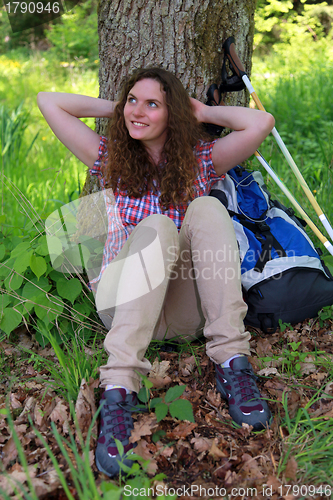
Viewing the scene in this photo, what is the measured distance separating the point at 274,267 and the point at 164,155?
2.80 feet

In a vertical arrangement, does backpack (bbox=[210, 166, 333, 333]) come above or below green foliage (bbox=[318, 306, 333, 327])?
above

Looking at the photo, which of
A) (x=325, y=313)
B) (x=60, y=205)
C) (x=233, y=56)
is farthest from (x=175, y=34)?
(x=325, y=313)

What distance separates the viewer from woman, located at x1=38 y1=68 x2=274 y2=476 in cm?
166

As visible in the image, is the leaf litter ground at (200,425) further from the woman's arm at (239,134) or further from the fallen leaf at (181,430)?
the woman's arm at (239,134)

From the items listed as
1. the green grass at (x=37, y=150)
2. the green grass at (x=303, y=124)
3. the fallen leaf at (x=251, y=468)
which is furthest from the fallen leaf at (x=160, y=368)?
the green grass at (x=303, y=124)

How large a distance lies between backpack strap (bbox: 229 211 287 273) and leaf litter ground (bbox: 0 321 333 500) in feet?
1.46

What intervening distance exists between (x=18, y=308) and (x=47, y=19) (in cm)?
1325

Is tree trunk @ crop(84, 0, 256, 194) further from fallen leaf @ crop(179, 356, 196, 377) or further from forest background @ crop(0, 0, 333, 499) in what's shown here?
fallen leaf @ crop(179, 356, 196, 377)

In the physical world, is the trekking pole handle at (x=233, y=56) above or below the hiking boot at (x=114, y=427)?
above

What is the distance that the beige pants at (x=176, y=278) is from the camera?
167 centimetres

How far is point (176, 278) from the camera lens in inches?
76.0

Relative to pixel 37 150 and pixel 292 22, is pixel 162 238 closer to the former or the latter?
pixel 37 150

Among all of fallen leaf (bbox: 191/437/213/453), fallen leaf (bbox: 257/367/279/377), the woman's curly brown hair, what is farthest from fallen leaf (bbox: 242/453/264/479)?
the woman's curly brown hair

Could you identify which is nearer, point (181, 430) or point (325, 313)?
point (181, 430)
